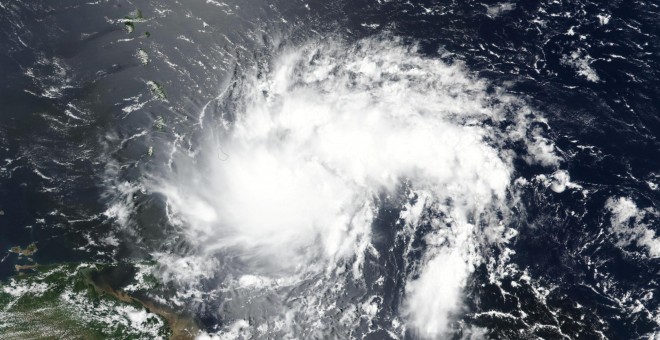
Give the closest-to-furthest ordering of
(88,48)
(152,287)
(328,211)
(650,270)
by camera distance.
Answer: (650,270) → (152,287) → (328,211) → (88,48)

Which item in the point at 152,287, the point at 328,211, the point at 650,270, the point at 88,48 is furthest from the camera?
the point at 88,48

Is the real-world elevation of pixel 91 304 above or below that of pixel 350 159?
above

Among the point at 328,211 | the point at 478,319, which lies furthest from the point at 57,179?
the point at 478,319

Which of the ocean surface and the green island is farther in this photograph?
the ocean surface

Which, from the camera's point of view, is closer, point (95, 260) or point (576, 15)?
point (95, 260)

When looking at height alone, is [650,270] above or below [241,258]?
below

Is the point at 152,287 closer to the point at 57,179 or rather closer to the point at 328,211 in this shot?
the point at 57,179

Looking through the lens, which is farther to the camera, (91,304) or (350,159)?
(350,159)

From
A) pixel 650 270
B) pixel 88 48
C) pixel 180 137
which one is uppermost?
pixel 88 48

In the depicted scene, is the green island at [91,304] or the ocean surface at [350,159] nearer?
the green island at [91,304]
